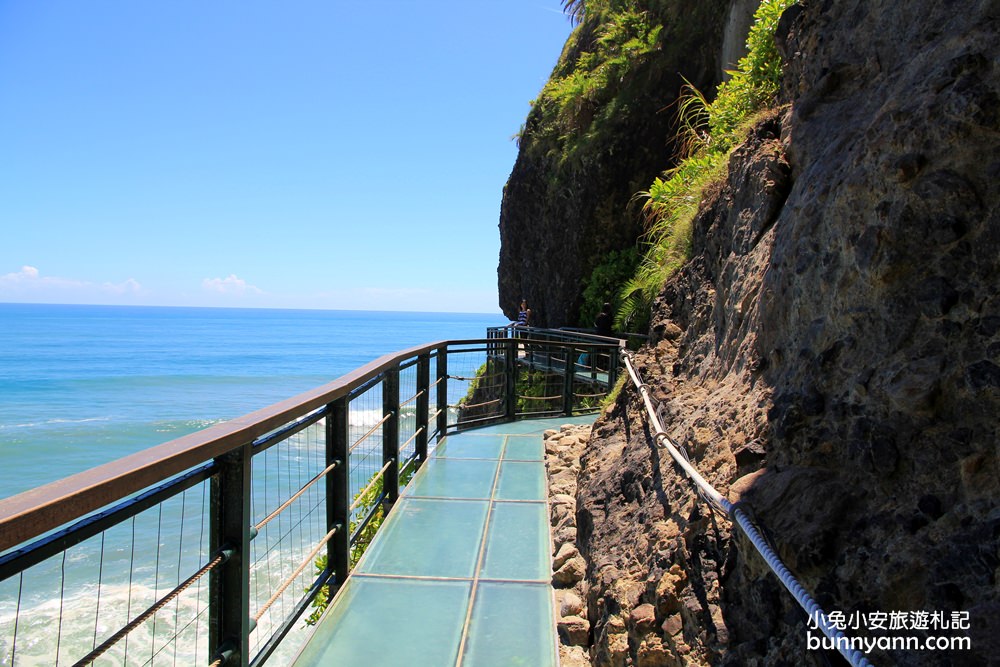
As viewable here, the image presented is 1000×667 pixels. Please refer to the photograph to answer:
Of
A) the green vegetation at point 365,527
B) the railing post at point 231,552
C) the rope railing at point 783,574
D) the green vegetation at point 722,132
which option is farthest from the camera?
the green vegetation at point 722,132

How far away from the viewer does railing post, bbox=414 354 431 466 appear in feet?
18.3

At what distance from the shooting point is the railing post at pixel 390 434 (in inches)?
186

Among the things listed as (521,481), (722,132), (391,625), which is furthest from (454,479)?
(722,132)

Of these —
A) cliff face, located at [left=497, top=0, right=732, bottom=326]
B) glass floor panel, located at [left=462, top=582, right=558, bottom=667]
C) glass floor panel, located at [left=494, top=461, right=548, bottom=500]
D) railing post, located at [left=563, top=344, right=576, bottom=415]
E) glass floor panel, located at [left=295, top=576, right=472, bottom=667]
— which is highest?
cliff face, located at [left=497, top=0, right=732, bottom=326]

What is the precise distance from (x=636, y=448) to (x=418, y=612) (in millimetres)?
1546

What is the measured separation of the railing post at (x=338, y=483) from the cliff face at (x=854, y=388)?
1.40 metres

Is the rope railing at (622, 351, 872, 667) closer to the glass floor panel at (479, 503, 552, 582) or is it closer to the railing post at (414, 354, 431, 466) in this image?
the glass floor panel at (479, 503, 552, 582)

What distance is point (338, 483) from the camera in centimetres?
343

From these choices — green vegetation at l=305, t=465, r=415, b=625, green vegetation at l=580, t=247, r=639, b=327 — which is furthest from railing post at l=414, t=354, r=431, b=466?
green vegetation at l=580, t=247, r=639, b=327

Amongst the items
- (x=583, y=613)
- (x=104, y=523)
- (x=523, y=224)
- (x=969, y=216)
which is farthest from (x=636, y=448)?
(x=523, y=224)

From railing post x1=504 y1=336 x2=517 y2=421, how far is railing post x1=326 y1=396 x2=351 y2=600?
15.4 ft

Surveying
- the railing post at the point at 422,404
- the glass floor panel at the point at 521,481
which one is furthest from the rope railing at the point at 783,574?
the railing post at the point at 422,404

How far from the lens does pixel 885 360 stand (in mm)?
1925

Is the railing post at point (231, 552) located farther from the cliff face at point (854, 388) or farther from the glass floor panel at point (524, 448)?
the glass floor panel at point (524, 448)
